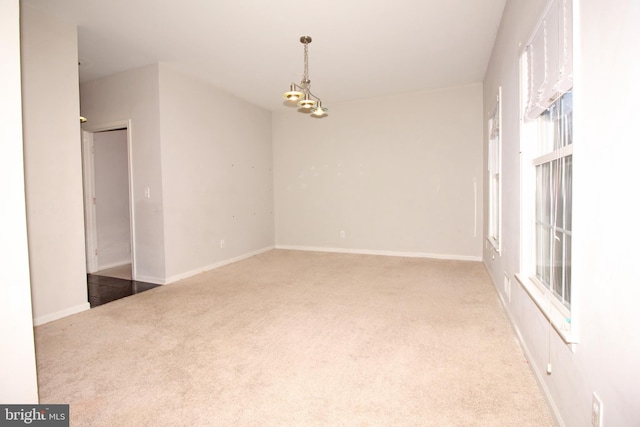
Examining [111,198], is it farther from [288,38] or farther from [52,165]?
[288,38]

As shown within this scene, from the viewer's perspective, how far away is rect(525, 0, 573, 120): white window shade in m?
1.39

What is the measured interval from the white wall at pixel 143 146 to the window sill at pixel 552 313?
3.96 metres

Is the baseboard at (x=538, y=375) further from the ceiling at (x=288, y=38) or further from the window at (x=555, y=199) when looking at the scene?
the ceiling at (x=288, y=38)

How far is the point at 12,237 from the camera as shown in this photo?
1.33 metres

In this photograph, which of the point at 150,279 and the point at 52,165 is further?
the point at 150,279

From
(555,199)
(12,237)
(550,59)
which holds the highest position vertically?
(550,59)

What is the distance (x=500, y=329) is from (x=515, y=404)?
3.33 feet

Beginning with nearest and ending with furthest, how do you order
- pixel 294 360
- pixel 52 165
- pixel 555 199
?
pixel 555 199 → pixel 294 360 → pixel 52 165

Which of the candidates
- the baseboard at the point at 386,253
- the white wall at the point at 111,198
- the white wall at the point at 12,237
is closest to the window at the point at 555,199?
the white wall at the point at 12,237

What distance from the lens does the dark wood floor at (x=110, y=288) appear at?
365 centimetres

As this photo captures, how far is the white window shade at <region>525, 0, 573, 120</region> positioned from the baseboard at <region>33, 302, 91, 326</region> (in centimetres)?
420

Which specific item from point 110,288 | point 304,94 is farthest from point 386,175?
point 110,288

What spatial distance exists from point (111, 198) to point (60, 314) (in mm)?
2557

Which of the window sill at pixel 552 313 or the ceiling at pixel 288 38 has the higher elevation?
the ceiling at pixel 288 38
